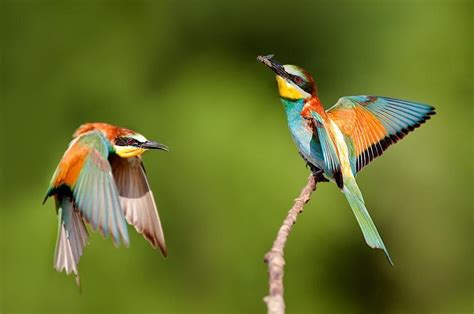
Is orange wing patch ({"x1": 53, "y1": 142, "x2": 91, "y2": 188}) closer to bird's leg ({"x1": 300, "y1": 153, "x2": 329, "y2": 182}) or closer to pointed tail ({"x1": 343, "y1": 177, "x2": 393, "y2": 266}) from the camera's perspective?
bird's leg ({"x1": 300, "y1": 153, "x2": 329, "y2": 182})

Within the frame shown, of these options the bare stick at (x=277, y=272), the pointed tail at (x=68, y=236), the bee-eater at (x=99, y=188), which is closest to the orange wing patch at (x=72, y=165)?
the bee-eater at (x=99, y=188)

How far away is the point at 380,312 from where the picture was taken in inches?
149

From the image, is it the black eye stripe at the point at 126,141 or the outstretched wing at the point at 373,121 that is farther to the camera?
the outstretched wing at the point at 373,121

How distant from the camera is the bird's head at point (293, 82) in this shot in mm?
2273

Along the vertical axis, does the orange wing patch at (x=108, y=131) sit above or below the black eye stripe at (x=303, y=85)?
below

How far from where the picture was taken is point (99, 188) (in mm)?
1856

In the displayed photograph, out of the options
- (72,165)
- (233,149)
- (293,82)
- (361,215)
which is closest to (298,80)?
(293,82)

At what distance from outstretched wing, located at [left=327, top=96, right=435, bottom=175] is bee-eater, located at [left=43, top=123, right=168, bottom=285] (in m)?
0.59

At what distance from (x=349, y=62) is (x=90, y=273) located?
5.35 feet

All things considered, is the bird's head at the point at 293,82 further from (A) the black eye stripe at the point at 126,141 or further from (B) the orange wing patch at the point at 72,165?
(B) the orange wing patch at the point at 72,165

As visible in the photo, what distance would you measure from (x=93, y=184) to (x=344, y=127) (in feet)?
2.64

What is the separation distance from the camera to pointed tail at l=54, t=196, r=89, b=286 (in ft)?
6.81

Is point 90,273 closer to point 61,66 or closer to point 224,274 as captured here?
point 224,274

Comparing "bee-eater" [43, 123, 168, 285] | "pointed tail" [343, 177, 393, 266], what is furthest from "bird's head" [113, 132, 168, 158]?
"pointed tail" [343, 177, 393, 266]
